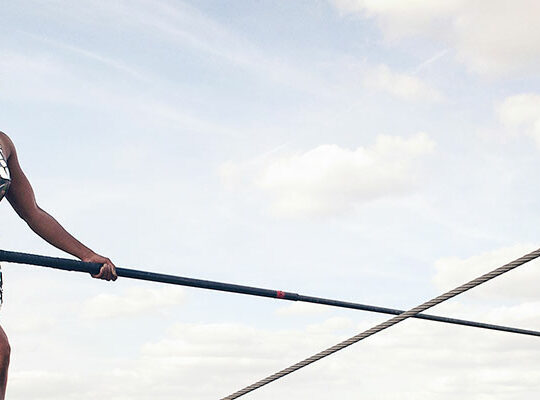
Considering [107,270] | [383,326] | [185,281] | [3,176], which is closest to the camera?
[3,176]

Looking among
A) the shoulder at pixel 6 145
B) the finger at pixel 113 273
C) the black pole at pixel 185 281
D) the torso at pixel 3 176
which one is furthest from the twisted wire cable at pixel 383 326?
the shoulder at pixel 6 145

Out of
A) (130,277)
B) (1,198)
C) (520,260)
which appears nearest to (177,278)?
(130,277)

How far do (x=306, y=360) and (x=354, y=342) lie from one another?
388 millimetres

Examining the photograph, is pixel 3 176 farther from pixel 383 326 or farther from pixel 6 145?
pixel 383 326

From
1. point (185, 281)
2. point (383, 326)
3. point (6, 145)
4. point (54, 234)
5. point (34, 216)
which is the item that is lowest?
point (383, 326)

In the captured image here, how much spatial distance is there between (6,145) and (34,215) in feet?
1.87

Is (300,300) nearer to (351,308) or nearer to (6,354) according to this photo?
(351,308)

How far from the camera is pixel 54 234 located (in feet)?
19.0

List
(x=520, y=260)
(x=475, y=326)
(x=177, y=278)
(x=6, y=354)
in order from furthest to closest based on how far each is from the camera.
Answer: (x=475, y=326) → (x=177, y=278) → (x=520, y=260) → (x=6, y=354)

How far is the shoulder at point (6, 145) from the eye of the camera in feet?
18.1

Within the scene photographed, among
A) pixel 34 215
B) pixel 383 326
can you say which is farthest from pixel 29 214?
pixel 383 326

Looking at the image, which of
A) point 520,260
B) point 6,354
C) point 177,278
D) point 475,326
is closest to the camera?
point 6,354

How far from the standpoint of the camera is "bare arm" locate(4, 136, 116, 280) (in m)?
5.70

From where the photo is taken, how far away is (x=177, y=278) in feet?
18.8
